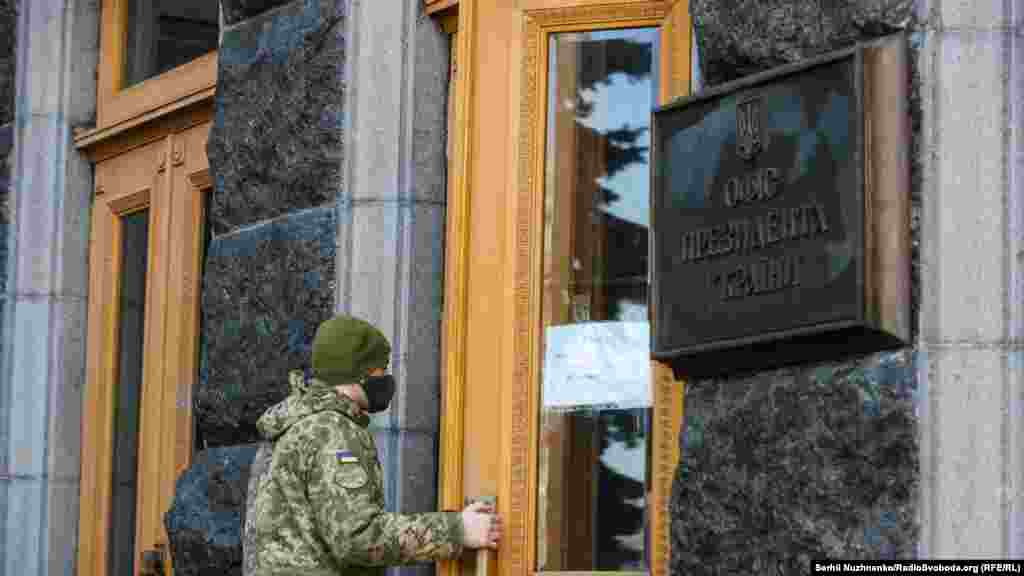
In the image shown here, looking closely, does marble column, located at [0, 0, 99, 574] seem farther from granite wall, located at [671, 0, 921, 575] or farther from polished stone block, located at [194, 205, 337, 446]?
granite wall, located at [671, 0, 921, 575]

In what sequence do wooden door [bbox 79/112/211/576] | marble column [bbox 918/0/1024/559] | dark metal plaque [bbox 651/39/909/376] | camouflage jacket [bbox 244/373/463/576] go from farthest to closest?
wooden door [bbox 79/112/211/576], camouflage jacket [bbox 244/373/463/576], dark metal plaque [bbox 651/39/909/376], marble column [bbox 918/0/1024/559]

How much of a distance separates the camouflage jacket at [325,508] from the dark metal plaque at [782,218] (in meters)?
0.88

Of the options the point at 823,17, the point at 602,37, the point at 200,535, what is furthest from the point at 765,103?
the point at 200,535

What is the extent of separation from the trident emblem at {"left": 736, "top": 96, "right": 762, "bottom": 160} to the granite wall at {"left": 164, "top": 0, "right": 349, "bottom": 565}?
1.93 meters

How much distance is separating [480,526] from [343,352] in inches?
27.5

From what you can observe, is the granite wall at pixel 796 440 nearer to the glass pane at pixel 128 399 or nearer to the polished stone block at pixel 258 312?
the polished stone block at pixel 258 312

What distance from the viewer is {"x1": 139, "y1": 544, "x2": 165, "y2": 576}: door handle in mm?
9172

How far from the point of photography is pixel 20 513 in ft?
32.6

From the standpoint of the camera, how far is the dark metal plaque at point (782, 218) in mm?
5668

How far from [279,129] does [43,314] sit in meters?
2.36

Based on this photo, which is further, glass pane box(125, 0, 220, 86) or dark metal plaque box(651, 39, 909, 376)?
glass pane box(125, 0, 220, 86)

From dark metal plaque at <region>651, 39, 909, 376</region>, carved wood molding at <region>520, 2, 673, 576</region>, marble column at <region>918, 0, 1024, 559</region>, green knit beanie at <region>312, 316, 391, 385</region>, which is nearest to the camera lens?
marble column at <region>918, 0, 1024, 559</region>

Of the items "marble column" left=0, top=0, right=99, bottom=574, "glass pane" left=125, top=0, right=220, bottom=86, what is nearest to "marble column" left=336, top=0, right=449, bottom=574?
"glass pane" left=125, top=0, right=220, bottom=86

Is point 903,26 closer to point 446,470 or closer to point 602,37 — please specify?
point 602,37
